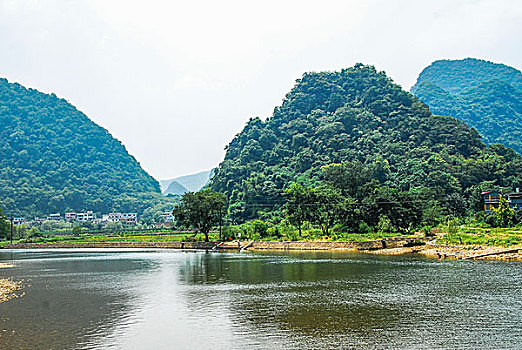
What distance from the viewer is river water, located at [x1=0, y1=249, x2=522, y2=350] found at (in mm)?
16516

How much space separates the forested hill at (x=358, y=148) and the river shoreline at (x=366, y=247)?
11.5 metres

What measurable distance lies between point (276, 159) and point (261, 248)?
2175 inches

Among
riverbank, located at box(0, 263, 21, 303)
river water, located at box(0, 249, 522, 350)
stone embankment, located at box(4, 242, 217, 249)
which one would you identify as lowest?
river water, located at box(0, 249, 522, 350)

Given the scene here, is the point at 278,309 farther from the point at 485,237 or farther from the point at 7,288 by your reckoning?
the point at 485,237

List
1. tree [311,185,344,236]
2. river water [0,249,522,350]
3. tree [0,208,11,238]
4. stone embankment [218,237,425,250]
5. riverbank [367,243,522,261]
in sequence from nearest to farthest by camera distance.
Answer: river water [0,249,522,350] < riverbank [367,243,522,261] < stone embankment [218,237,425,250] < tree [311,185,344,236] < tree [0,208,11,238]

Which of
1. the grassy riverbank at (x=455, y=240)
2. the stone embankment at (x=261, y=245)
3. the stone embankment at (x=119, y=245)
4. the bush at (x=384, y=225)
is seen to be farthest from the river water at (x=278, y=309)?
the stone embankment at (x=119, y=245)

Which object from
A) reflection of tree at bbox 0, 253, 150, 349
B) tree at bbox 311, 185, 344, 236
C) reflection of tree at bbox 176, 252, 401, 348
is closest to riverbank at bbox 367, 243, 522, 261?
reflection of tree at bbox 176, 252, 401, 348

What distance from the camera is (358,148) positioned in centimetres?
10650

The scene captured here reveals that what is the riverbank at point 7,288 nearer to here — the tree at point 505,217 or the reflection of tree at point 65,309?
the reflection of tree at point 65,309

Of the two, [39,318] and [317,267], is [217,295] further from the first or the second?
[317,267]

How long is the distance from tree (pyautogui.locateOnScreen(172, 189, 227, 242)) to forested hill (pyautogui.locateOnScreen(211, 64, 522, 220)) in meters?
20.0

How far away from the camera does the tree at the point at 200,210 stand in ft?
222

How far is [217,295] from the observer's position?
25.9 metres

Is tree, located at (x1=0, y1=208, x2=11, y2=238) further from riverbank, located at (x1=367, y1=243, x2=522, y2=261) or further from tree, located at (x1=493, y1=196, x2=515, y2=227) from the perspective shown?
tree, located at (x1=493, y1=196, x2=515, y2=227)
